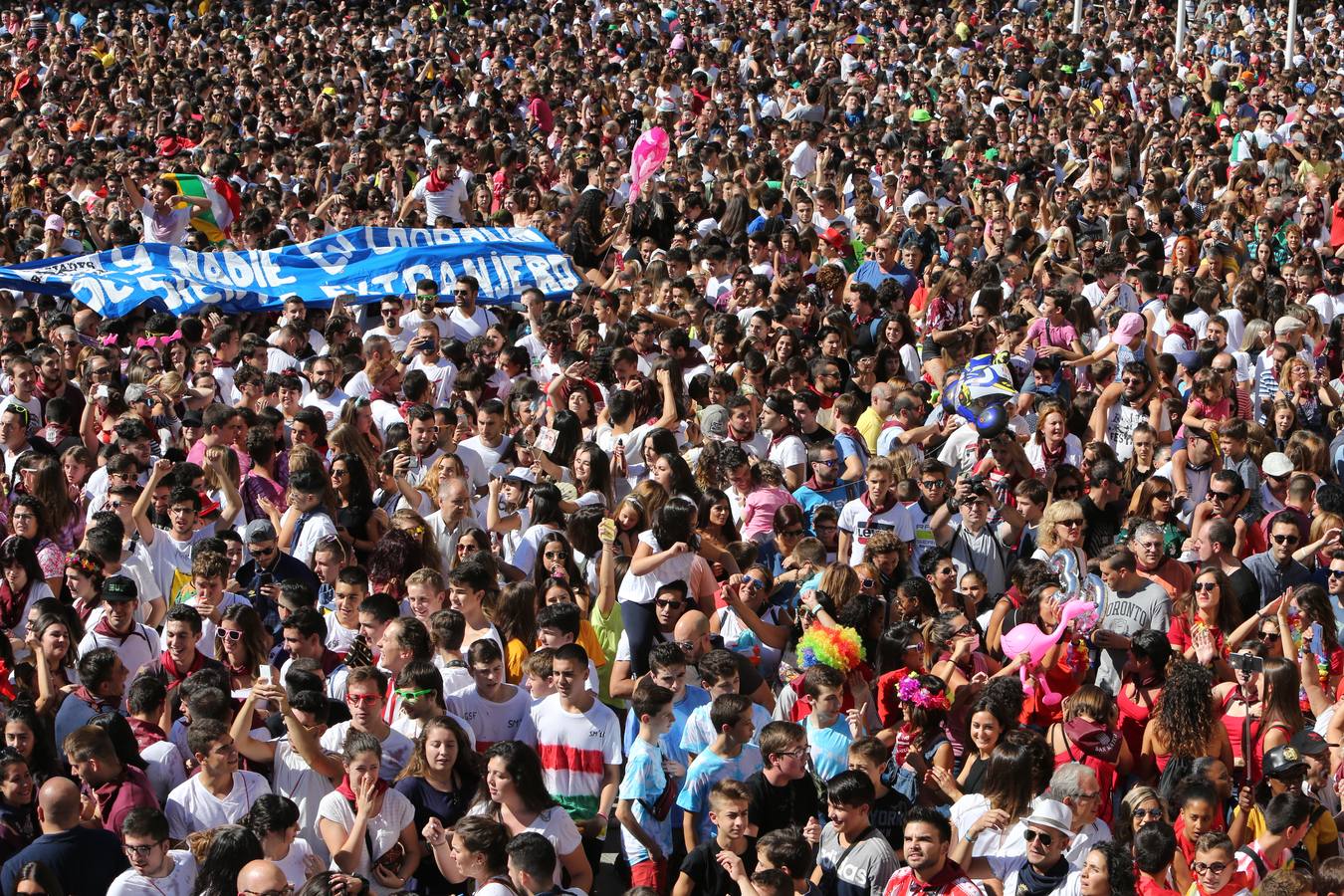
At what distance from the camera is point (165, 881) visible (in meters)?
5.97

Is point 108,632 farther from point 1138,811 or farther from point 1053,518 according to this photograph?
point 1053,518

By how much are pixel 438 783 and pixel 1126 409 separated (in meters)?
5.39

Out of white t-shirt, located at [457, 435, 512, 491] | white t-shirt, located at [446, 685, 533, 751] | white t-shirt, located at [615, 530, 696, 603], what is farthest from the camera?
white t-shirt, located at [457, 435, 512, 491]

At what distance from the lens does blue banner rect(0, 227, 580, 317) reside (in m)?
13.3

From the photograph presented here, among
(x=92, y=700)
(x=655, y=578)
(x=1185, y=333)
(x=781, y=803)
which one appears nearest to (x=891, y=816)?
(x=781, y=803)

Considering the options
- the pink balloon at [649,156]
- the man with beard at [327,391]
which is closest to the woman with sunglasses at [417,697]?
the man with beard at [327,391]

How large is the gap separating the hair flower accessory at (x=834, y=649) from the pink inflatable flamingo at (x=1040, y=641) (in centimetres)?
65

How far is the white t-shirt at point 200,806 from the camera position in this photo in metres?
6.40

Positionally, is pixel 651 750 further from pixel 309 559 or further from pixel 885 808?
pixel 309 559

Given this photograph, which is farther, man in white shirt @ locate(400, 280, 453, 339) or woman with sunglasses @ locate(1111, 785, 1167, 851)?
man in white shirt @ locate(400, 280, 453, 339)

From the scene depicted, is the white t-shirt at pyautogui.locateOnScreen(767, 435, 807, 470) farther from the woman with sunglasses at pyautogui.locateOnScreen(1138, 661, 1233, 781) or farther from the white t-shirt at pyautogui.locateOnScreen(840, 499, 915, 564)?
the woman with sunglasses at pyautogui.locateOnScreen(1138, 661, 1233, 781)

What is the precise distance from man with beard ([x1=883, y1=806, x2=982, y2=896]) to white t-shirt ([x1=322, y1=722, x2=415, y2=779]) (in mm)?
1816

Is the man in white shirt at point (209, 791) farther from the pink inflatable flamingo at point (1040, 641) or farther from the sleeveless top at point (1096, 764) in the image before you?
the pink inflatable flamingo at point (1040, 641)

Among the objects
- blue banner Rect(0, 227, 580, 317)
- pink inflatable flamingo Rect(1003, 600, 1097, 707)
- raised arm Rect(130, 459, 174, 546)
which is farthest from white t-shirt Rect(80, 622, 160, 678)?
blue banner Rect(0, 227, 580, 317)
